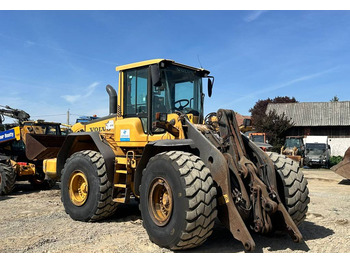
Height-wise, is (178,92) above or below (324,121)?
below

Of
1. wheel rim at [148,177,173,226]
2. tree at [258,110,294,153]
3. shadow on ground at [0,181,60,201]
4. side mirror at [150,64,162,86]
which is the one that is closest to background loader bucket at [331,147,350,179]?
side mirror at [150,64,162,86]

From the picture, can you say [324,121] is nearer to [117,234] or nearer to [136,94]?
[136,94]

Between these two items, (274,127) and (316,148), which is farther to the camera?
(274,127)

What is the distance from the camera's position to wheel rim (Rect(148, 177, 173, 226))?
4863mm

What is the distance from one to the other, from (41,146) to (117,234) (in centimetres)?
534

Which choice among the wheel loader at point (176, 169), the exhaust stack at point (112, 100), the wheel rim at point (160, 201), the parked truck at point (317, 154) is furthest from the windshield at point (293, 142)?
the wheel rim at point (160, 201)

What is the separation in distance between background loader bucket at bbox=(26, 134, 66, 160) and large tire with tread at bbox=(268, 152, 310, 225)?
7038 mm

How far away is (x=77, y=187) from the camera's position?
23.7ft

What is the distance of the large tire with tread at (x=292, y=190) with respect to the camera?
5.05 m

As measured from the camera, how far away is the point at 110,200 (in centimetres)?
660

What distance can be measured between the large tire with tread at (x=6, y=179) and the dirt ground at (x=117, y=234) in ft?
7.13

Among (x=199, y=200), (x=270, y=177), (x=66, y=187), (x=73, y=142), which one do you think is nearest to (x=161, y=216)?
(x=199, y=200)

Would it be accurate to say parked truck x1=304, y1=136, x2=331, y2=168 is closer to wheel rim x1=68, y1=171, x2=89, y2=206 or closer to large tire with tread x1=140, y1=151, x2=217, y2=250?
wheel rim x1=68, y1=171, x2=89, y2=206

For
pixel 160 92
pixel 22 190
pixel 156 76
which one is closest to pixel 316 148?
pixel 22 190
